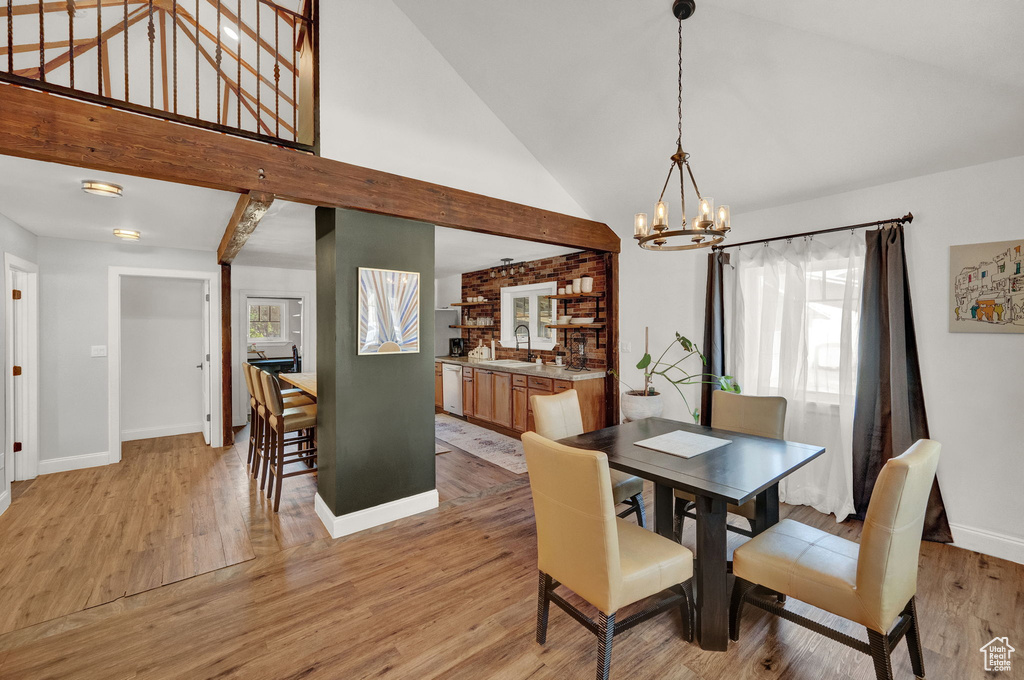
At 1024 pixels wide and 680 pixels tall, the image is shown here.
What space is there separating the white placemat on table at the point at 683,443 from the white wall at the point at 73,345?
17.1 feet

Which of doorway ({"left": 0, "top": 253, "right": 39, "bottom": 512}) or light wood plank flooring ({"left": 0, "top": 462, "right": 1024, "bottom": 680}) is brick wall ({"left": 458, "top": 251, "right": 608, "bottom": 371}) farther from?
doorway ({"left": 0, "top": 253, "right": 39, "bottom": 512})

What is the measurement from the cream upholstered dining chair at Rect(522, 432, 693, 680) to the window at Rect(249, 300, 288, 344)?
6.44 meters

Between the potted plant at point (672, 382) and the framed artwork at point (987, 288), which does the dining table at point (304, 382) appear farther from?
the framed artwork at point (987, 288)

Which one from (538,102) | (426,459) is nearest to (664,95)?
(538,102)

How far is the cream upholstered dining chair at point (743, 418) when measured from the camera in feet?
8.71

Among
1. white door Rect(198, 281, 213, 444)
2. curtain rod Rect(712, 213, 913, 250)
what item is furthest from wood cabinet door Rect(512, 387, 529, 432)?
white door Rect(198, 281, 213, 444)

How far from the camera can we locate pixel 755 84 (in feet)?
8.65

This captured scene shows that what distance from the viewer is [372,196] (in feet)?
9.56

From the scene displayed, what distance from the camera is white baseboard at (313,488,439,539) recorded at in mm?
2908

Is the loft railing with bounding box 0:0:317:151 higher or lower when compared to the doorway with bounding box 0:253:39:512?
higher

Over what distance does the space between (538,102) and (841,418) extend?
322cm

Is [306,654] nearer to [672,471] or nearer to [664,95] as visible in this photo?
[672,471]


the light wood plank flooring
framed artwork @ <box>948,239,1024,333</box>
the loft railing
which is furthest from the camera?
framed artwork @ <box>948,239,1024,333</box>

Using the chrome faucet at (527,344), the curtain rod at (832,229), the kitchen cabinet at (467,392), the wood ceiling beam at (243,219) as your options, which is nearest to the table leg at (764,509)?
the curtain rod at (832,229)
